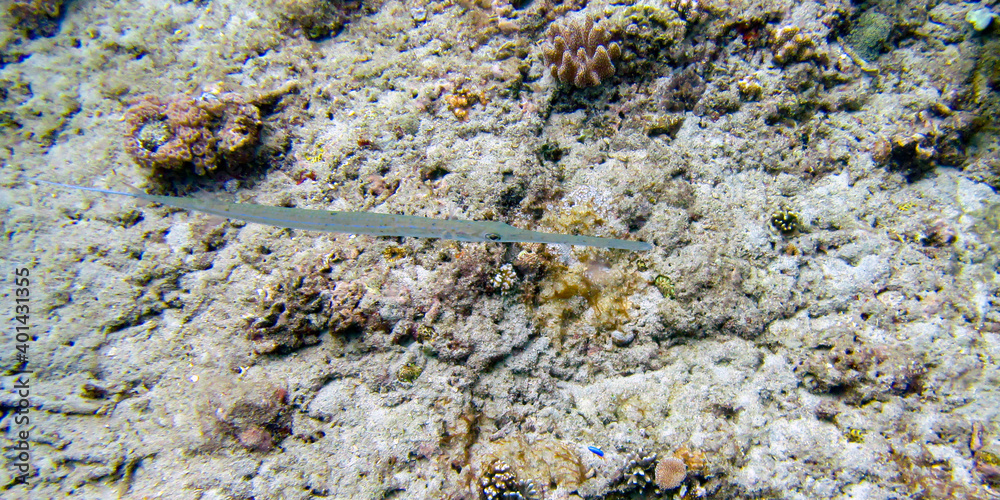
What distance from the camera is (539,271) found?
10.6 ft

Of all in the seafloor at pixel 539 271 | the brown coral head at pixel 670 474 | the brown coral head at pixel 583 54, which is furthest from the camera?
the brown coral head at pixel 583 54

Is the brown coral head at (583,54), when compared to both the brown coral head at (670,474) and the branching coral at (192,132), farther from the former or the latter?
the brown coral head at (670,474)

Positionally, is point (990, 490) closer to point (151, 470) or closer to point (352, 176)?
point (352, 176)

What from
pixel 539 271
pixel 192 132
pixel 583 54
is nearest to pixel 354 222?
pixel 539 271

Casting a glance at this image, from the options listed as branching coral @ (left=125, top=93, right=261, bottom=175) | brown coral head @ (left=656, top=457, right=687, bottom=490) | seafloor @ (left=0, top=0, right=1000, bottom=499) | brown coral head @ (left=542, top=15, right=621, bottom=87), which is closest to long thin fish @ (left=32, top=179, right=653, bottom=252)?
seafloor @ (left=0, top=0, right=1000, bottom=499)

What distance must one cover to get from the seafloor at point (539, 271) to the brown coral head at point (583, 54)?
0.14 ft

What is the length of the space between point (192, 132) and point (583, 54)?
414 cm

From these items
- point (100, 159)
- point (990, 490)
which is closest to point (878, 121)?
point (990, 490)

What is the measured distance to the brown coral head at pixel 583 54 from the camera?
372 cm

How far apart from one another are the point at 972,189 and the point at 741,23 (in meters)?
2.60

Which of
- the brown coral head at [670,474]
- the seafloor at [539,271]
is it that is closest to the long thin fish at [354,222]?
the seafloor at [539,271]

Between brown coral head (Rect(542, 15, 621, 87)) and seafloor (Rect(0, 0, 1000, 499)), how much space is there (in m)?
0.04

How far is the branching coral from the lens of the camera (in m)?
3.78

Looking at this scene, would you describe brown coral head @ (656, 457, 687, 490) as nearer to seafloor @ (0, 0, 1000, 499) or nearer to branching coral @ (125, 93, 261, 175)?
seafloor @ (0, 0, 1000, 499)
